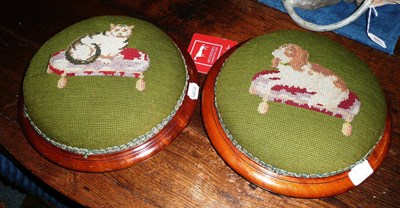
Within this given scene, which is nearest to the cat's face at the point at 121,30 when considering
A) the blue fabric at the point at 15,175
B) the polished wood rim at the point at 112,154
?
the polished wood rim at the point at 112,154

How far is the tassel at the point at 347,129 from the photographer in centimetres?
93

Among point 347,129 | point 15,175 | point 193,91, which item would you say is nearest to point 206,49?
point 193,91

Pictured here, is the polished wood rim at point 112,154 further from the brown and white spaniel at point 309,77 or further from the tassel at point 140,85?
the brown and white spaniel at point 309,77

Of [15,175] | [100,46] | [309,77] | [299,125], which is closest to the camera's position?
[299,125]

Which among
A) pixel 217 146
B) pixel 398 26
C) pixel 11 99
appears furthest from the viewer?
pixel 398 26

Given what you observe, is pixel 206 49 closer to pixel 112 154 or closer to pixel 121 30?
pixel 121 30

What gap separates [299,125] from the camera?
92 centimetres

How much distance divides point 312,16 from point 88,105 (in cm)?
102

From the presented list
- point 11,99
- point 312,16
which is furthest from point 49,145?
point 312,16

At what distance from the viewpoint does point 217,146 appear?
1034 millimetres

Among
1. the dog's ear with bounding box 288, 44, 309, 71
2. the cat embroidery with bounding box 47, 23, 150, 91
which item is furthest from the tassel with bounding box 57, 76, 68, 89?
the dog's ear with bounding box 288, 44, 309, 71

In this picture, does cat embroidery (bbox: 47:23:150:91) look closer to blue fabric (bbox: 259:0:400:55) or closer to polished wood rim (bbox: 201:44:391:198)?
polished wood rim (bbox: 201:44:391:198)

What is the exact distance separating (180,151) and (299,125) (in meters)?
0.41

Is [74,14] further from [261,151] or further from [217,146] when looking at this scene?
[261,151]
